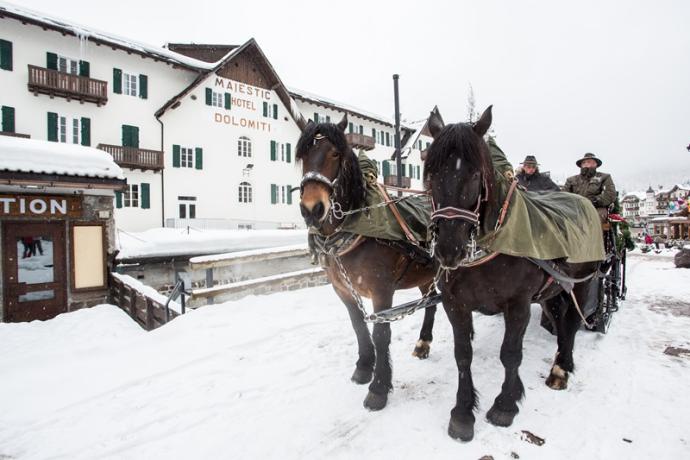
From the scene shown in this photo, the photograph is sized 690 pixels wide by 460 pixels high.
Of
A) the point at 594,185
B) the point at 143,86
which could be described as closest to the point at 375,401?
the point at 594,185

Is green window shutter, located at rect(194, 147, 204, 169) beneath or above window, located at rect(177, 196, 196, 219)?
above

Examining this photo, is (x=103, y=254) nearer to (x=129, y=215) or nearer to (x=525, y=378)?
(x=525, y=378)

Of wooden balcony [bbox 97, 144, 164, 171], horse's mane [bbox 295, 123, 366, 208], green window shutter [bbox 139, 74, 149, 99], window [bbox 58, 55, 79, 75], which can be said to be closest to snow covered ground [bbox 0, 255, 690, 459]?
horse's mane [bbox 295, 123, 366, 208]

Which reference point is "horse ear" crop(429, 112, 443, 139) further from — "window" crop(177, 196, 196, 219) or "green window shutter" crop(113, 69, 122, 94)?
"green window shutter" crop(113, 69, 122, 94)

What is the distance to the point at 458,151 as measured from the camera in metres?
2.36

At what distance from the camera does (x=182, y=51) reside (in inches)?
1019

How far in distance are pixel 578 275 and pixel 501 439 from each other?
6.60 ft

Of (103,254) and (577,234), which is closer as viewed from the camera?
(577,234)

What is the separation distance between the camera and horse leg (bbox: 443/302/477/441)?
8.66ft

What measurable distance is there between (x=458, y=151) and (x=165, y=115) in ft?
77.6

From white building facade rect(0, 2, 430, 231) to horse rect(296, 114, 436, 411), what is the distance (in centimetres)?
1311

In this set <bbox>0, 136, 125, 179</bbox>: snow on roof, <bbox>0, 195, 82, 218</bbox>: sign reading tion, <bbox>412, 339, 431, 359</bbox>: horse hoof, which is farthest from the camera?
<bbox>0, 195, 82, 218</bbox>: sign reading tion

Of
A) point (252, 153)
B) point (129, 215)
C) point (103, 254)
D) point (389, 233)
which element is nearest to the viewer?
point (389, 233)

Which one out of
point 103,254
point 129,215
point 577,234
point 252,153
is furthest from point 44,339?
point 252,153
